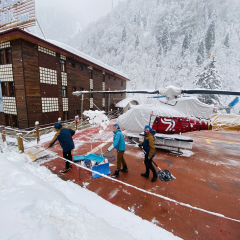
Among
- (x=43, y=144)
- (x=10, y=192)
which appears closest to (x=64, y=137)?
(x=10, y=192)

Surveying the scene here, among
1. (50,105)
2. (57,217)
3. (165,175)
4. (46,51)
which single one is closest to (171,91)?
(165,175)

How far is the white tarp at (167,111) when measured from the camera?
24.8 ft

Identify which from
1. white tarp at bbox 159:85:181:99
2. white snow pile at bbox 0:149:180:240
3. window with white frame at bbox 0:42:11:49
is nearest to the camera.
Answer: white snow pile at bbox 0:149:180:240

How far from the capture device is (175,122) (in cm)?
754

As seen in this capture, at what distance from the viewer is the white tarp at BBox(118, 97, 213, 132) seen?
24.8ft

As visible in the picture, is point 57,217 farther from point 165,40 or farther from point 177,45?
point 165,40

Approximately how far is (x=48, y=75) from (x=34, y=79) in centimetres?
159

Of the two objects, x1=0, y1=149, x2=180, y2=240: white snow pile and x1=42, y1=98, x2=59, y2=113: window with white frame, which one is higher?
x1=42, y1=98, x2=59, y2=113: window with white frame

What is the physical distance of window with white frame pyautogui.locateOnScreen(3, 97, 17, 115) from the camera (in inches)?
472

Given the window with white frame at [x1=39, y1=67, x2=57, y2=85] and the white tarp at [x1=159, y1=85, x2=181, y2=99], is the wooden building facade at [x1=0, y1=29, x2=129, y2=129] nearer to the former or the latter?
the window with white frame at [x1=39, y1=67, x2=57, y2=85]

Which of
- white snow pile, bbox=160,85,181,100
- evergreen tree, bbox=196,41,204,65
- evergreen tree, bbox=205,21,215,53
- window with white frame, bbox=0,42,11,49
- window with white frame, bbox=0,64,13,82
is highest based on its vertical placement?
evergreen tree, bbox=205,21,215,53

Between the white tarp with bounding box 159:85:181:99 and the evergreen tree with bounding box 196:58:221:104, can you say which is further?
the evergreen tree with bounding box 196:58:221:104

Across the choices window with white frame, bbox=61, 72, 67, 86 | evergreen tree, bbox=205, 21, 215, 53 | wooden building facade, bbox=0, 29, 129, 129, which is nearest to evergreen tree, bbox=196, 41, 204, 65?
evergreen tree, bbox=205, 21, 215, 53

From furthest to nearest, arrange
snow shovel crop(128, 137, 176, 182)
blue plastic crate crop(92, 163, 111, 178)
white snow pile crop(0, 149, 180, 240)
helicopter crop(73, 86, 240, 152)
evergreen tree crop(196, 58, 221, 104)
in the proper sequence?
evergreen tree crop(196, 58, 221, 104) < helicopter crop(73, 86, 240, 152) < blue plastic crate crop(92, 163, 111, 178) < snow shovel crop(128, 137, 176, 182) < white snow pile crop(0, 149, 180, 240)
